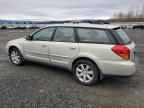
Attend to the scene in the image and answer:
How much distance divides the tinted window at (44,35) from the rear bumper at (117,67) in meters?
1.95

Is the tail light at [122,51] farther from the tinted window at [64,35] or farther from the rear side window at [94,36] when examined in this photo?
the tinted window at [64,35]

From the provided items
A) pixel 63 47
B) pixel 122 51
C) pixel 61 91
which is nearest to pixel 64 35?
pixel 63 47

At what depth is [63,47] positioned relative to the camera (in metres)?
5.09

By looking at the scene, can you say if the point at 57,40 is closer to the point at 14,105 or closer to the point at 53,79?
the point at 53,79

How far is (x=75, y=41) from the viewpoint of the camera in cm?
497

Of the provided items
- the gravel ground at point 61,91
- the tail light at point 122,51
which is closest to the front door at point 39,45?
the gravel ground at point 61,91

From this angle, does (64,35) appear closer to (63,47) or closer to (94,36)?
(63,47)

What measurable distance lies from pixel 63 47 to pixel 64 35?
406 mm

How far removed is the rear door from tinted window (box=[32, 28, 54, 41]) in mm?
231

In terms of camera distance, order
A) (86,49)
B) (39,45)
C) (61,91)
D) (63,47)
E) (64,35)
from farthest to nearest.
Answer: (39,45)
(64,35)
(63,47)
(86,49)
(61,91)

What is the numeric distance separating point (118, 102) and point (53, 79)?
6.84 ft

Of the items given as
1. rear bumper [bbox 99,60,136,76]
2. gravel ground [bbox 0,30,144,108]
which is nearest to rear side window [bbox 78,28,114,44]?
rear bumper [bbox 99,60,136,76]

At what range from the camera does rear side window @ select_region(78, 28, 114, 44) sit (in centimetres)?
454

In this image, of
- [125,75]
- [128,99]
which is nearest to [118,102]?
[128,99]
